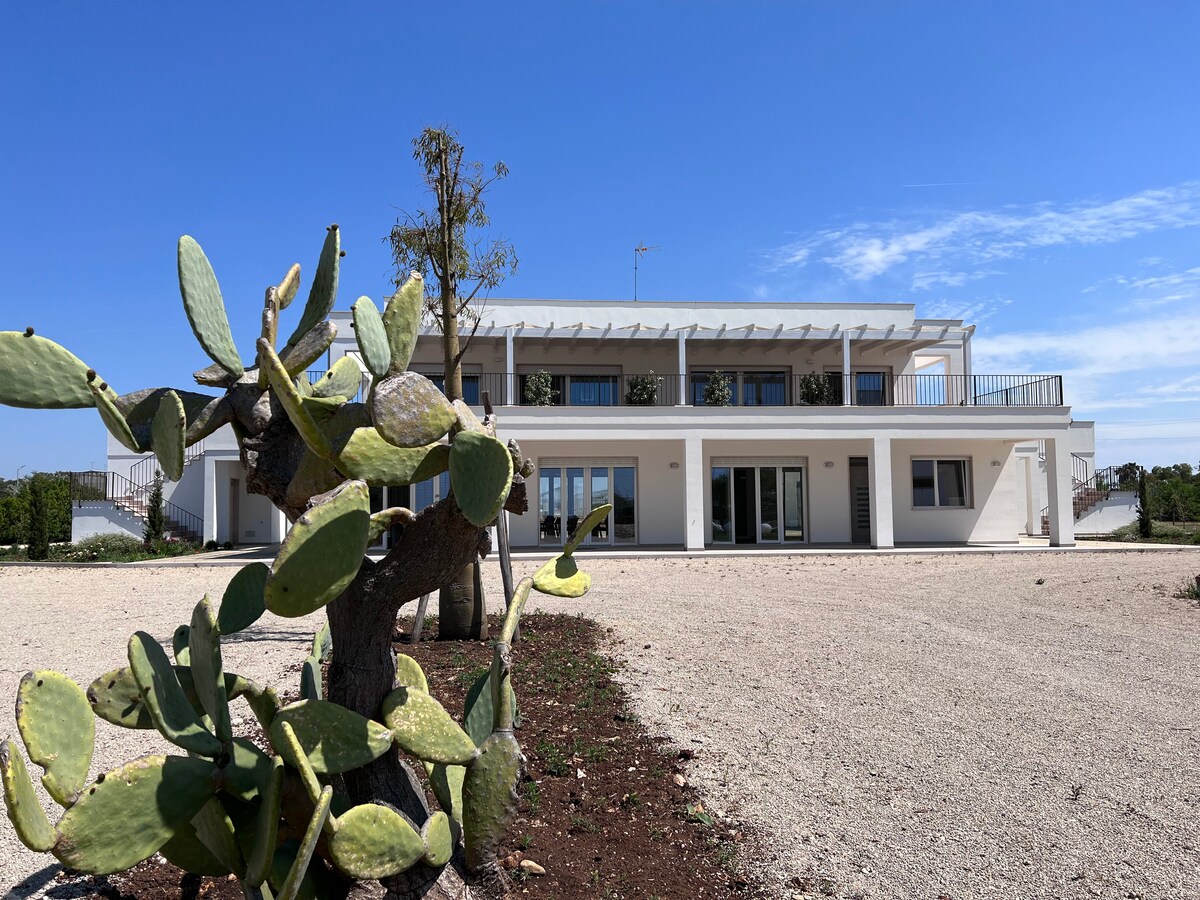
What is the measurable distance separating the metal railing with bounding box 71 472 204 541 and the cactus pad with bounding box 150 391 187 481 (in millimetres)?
22513

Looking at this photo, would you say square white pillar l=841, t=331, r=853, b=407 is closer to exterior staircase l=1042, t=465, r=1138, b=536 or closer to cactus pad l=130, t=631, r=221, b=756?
exterior staircase l=1042, t=465, r=1138, b=536

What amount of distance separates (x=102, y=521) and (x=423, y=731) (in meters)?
23.7

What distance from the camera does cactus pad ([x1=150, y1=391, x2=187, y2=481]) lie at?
5.65 ft

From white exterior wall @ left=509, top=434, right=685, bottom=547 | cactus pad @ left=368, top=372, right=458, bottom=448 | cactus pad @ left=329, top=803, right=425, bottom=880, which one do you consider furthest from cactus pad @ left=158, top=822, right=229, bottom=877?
white exterior wall @ left=509, top=434, right=685, bottom=547

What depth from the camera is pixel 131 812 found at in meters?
1.61

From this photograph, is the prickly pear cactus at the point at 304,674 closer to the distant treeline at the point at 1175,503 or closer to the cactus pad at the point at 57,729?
the cactus pad at the point at 57,729

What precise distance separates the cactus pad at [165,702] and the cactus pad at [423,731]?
406 mm

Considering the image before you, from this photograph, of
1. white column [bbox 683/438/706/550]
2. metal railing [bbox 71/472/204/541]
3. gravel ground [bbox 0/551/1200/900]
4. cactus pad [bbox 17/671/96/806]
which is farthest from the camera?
metal railing [bbox 71/472/204/541]

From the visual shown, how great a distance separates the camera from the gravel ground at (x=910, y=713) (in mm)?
3205

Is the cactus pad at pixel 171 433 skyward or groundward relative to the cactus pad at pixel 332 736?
skyward

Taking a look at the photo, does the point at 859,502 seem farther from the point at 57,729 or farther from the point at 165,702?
the point at 57,729

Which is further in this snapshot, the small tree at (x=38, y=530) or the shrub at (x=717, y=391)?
the shrub at (x=717, y=391)

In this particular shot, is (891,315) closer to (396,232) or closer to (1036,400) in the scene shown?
(1036,400)

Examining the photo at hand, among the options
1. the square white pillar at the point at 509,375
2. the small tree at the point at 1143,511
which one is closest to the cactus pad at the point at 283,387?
the square white pillar at the point at 509,375
